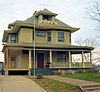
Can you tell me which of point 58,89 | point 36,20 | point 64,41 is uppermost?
point 36,20

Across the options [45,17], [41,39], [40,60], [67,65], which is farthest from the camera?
[45,17]

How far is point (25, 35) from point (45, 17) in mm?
5098

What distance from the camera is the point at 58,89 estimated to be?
53.3ft

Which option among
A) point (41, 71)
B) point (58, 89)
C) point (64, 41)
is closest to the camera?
point (58, 89)

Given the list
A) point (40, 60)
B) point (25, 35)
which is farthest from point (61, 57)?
Answer: point (25, 35)

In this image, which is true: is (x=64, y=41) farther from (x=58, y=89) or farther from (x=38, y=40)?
(x=58, y=89)

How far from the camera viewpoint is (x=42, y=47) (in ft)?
117

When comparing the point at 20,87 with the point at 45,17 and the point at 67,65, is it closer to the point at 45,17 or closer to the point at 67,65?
the point at 67,65

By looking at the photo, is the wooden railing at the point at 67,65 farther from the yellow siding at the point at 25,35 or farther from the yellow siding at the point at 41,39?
the yellow siding at the point at 25,35

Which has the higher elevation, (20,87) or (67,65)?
(67,65)

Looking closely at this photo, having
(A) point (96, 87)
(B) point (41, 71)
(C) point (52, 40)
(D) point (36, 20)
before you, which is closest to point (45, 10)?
(D) point (36, 20)

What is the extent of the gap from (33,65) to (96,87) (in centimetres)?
2084

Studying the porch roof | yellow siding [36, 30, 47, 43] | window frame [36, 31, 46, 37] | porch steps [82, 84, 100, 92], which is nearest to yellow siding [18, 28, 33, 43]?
yellow siding [36, 30, 47, 43]

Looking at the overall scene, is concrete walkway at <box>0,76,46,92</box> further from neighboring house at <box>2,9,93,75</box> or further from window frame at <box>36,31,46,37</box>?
window frame at <box>36,31,46,37</box>
